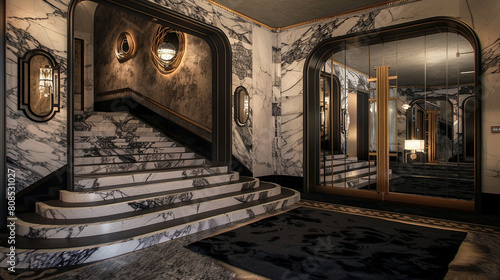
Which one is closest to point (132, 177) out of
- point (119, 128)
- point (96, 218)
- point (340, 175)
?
point (96, 218)

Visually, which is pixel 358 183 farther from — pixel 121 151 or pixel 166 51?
pixel 166 51

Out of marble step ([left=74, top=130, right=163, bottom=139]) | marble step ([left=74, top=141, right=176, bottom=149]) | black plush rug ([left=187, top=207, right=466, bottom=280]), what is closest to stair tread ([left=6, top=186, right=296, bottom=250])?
black plush rug ([left=187, top=207, right=466, bottom=280])

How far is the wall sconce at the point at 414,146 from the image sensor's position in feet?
20.2

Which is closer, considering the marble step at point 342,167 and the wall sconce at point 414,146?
the wall sconce at point 414,146

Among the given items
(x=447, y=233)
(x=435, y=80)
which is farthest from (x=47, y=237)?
(x=435, y=80)

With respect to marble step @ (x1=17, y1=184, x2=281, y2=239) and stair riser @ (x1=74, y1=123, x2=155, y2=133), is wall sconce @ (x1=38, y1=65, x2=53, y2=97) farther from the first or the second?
stair riser @ (x1=74, y1=123, x2=155, y2=133)

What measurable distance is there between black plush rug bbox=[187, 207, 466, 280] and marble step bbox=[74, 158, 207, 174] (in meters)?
2.28

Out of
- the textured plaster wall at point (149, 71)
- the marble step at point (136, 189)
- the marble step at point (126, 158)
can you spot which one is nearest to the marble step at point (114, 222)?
the marble step at point (136, 189)

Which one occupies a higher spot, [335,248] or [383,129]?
[383,129]

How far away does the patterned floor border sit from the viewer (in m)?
4.30

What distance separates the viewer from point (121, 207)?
3883 mm

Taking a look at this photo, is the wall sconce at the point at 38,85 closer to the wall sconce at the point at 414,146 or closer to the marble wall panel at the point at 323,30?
the marble wall panel at the point at 323,30

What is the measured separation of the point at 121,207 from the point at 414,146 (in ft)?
17.7

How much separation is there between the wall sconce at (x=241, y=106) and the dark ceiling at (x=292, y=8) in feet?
5.23
